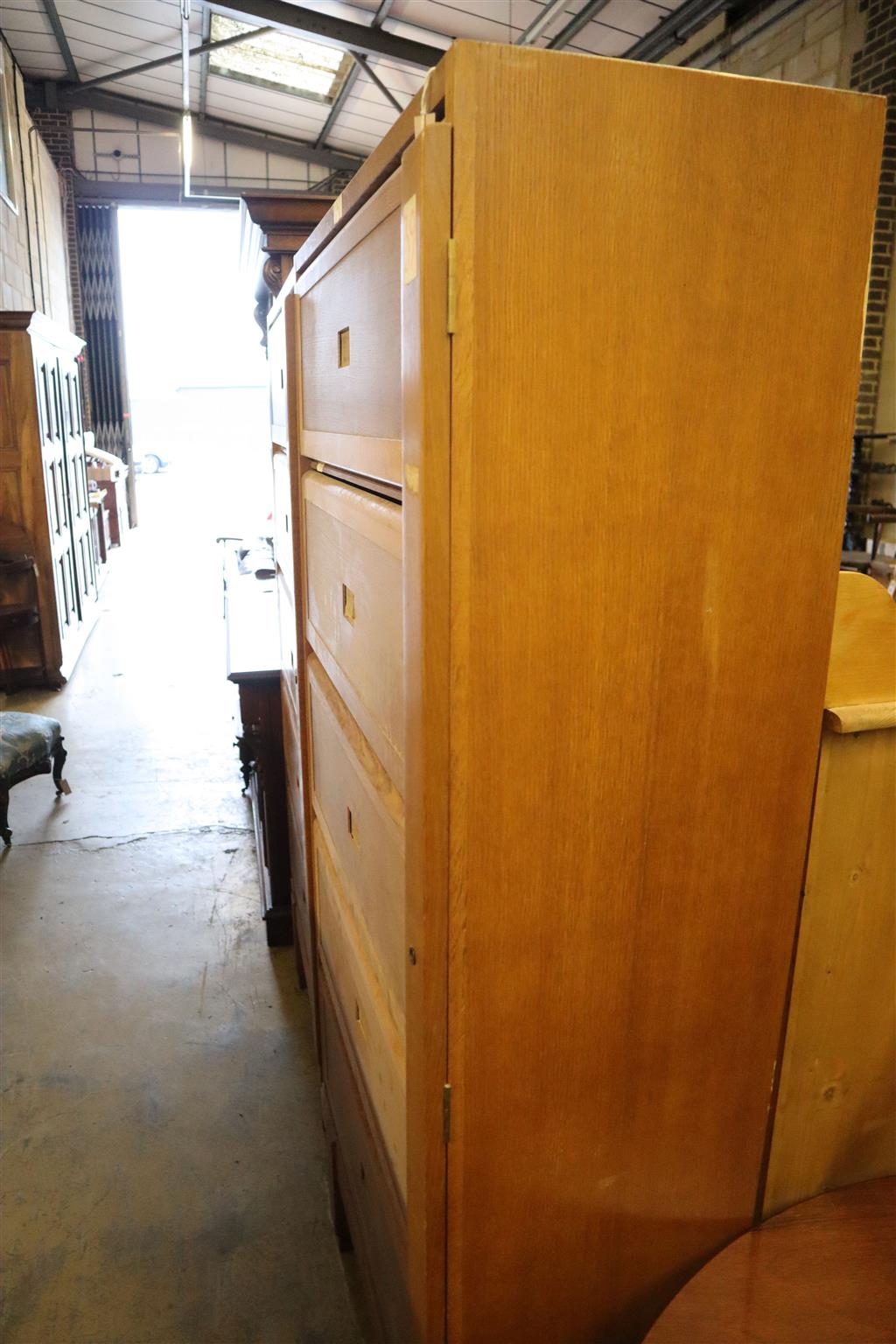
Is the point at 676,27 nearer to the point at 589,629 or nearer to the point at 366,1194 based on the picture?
the point at 589,629

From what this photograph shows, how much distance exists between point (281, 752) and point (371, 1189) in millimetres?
1698

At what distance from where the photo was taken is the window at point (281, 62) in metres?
8.85

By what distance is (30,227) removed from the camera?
894 centimetres

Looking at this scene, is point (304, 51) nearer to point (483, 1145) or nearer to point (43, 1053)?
point (43, 1053)

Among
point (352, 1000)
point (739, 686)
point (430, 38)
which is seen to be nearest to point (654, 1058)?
point (739, 686)

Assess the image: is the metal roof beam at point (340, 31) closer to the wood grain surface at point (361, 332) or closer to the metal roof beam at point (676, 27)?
the metal roof beam at point (676, 27)

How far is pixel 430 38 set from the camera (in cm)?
799

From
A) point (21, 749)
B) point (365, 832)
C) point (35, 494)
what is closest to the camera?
point (365, 832)

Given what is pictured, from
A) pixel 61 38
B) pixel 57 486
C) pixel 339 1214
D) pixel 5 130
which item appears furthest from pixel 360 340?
pixel 61 38

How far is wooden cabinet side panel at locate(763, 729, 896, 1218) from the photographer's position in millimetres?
1065

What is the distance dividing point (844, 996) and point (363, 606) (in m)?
0.78

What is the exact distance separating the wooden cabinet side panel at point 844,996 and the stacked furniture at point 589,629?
0.05 metres

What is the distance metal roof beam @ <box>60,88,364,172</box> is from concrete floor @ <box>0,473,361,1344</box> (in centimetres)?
1028

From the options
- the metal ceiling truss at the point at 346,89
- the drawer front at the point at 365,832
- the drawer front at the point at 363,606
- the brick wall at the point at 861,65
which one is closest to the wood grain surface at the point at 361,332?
the drawer front at the point at 363,606
